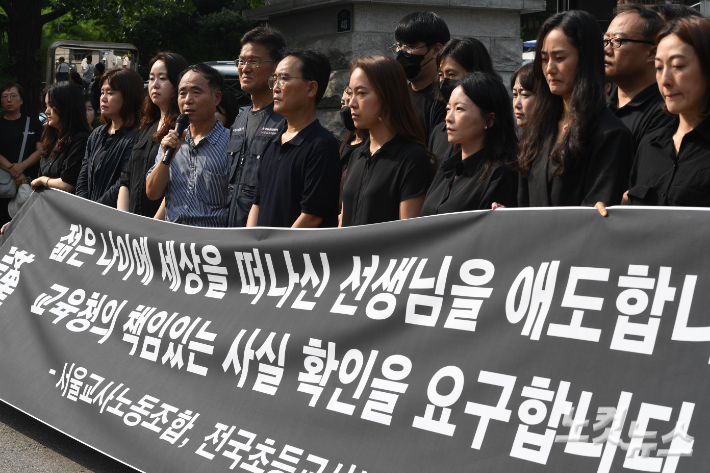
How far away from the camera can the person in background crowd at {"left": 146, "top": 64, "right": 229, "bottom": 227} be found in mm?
4656

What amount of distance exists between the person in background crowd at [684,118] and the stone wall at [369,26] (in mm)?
4293

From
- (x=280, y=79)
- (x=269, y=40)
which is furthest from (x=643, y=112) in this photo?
(x=269, y=40)

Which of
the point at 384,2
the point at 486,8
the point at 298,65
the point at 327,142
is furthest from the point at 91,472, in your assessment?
the point at 486,8

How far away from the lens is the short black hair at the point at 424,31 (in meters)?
4.94

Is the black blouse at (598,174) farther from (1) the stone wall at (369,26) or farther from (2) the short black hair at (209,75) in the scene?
(1) the stone wall at (369,26)

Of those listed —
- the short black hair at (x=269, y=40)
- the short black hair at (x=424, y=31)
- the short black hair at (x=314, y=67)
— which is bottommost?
the short black hair at (x=314, y=67)

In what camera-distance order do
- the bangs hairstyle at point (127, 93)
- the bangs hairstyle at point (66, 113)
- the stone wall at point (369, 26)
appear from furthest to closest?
the stone wall at point (369, 26)
the bangs hairstyle at point (66, 113)
the bangs hairstyle at point (127, 93)

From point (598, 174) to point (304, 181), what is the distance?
1.62 m

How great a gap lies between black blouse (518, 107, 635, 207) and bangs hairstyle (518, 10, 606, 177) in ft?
0.11

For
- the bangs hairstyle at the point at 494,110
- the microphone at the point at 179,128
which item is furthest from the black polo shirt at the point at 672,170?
the microphone at the point at 179,128

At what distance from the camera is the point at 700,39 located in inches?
107

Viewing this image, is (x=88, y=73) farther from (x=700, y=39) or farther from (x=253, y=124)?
(x=700, y=39)

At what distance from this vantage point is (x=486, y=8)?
24.2 ft

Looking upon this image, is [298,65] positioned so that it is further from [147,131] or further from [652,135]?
[652,135]
